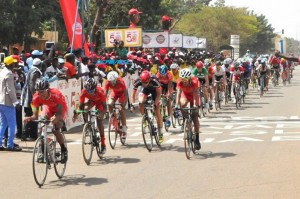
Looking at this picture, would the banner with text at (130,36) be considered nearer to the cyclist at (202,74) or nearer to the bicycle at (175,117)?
the cyclist at (202,74)

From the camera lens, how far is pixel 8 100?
1302 cm

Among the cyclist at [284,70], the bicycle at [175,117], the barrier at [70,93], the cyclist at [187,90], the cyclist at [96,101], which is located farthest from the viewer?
the cyclist at [284,70]

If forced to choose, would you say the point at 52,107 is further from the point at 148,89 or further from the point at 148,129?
the point at 148,89

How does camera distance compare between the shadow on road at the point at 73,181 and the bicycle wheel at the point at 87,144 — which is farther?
the bicycle wheel at the point at 87,144

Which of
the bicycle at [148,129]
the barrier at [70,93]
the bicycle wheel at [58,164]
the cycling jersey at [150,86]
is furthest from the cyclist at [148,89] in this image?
the bicycle wheel at [58,164]

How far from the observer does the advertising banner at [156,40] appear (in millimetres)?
35969

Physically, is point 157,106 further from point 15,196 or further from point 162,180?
point 15,196

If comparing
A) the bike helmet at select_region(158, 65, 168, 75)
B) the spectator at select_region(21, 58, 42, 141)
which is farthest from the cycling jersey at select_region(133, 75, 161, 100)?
Answer: the bike helmet at select_region(158, 65, 168, 75)

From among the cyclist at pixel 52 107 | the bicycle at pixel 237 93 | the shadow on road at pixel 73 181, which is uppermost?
the cyclist at pixel 52 107

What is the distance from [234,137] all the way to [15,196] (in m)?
7.77

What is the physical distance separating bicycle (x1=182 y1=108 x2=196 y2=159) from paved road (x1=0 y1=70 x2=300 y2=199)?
0.18 m

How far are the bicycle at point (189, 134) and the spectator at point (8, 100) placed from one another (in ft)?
11.6

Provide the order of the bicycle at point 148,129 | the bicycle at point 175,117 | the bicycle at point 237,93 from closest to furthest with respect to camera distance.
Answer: the bicycle at point 148,129
the bicycle at point 175,117
the bicycle at point 237,93

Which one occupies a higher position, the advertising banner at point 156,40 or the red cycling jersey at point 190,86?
the advertising banner at point 156,40
